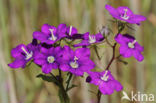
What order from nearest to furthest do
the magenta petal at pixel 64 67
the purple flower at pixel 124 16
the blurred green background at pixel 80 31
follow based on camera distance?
the magenta petal at pixel 64 67, the purple flower at pixel 124 16, the blurred green background at pixel 80 31

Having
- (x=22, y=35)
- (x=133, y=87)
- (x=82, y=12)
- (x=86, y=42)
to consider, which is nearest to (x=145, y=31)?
(x=133, y=87)

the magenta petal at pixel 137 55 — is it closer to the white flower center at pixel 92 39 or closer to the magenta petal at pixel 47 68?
the white flower center at pixel 92 39

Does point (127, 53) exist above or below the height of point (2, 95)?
above

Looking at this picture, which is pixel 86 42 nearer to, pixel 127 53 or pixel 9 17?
pixel 127 53

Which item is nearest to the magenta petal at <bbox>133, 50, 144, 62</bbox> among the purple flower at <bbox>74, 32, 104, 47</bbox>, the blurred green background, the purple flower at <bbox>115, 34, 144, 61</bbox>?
the purple flower at <bbox>115, 34, 144, 61</bbox>

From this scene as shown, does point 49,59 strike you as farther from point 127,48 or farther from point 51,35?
point 127,48

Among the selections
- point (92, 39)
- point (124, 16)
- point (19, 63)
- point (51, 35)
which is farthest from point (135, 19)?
point (19, 63)

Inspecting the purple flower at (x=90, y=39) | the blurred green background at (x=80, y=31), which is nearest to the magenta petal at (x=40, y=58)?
the purple flower at (x=90, y=39)
